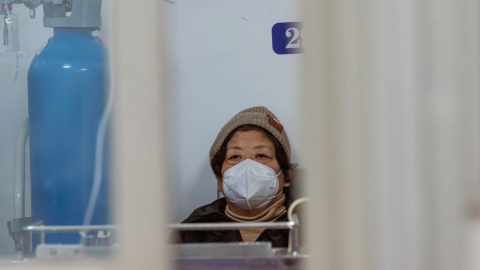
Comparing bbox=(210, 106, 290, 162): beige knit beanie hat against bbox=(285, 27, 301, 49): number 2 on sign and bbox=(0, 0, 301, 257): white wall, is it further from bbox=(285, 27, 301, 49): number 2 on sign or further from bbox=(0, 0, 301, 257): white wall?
bbox=(285, 27, 301, 49): number 2 on sign

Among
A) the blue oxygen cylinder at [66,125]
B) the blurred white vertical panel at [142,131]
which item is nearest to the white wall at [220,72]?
the blue oxygen cylinder at [66,125]

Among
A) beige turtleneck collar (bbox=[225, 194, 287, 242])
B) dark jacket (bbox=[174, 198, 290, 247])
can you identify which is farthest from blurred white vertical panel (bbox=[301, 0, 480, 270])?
beige turtleneck collar (bbox=[225, 194, 287, 242])

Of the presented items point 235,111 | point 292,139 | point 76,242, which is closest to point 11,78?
point 76,242

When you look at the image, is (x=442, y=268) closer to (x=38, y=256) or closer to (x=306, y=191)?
(x=306, y=191)

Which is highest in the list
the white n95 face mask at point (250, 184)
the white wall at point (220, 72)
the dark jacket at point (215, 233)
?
the white wall at point (220, 72)

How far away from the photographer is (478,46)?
0.74 meters

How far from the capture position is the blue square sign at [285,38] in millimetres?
1785

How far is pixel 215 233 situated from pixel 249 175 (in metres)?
0.18

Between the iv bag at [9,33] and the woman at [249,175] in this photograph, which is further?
the woman at [249,175]

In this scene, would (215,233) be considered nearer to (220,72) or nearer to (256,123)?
(256,123)

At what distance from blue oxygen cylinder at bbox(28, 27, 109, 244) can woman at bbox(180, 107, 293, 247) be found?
23.2 inches

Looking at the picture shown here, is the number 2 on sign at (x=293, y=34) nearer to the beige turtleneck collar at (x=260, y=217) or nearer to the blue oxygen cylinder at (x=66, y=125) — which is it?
the beige turtleneck collar at (x=260, y=217)

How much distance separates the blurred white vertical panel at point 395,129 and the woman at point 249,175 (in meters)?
0.89

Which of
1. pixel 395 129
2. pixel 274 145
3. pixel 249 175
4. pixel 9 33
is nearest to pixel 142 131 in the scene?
pixel 395 129
